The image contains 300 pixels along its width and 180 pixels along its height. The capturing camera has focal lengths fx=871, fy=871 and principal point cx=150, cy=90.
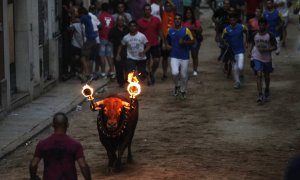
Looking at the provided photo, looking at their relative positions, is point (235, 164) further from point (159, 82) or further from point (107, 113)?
point (159, 82)

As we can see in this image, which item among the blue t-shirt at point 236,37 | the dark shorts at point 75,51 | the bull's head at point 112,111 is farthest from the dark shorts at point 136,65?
the bull's head at point 112,111

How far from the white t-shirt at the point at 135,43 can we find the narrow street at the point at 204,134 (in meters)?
0.98

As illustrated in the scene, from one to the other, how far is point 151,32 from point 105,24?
1.86 metres

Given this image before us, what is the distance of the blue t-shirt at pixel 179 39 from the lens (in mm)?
19719

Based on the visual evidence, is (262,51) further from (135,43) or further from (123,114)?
(123,114)

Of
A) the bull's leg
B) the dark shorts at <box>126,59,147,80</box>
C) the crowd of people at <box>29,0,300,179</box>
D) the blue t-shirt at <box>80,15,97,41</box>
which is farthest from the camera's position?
the blue t-shirt at <box>80,15,97,41</box>

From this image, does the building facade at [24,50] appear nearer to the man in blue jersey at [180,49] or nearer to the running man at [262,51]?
the man in blue jersey at [180,49]

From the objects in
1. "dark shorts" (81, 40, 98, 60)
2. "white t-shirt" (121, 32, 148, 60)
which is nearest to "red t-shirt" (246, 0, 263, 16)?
"dark shorts" (81, 40, 98, 60)

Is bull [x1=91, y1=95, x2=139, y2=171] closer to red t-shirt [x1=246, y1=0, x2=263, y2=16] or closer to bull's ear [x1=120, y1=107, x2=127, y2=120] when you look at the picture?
bull's ear [x1=120, y1=107, x2=127, y2=120]

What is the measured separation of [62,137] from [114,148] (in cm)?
362

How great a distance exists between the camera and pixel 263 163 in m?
13.1

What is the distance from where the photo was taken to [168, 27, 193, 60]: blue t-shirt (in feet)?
64.7

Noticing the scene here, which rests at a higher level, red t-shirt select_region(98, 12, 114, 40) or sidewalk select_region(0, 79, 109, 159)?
red t-shirt select_region(98, 12, 114, 40)

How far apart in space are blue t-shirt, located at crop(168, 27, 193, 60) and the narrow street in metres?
1.01
